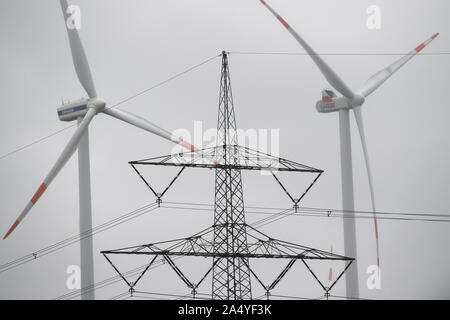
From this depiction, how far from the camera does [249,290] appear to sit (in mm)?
61188

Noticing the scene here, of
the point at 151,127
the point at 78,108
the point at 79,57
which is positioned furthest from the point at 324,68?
the point at 78,108

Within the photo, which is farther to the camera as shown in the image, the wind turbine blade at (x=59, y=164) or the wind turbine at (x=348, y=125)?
the wind turbine at (x=348, y=125)

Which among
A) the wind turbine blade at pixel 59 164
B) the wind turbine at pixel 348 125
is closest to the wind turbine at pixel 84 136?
the wind turbine blade at pixel 59 164

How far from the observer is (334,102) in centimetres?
7081

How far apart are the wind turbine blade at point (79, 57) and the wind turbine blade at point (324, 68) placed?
607 inches

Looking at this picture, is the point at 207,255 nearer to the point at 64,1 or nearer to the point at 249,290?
the point at 249,290

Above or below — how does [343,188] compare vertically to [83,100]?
below

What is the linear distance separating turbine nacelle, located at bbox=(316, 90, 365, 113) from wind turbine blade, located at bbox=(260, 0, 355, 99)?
0.53 metres

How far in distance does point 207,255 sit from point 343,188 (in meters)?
15.9

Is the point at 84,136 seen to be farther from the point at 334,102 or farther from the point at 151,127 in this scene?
the point at 334,102

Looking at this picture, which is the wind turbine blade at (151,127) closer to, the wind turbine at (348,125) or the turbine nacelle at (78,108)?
the turbine nacelle at (78,108)

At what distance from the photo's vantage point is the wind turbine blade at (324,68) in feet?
205
